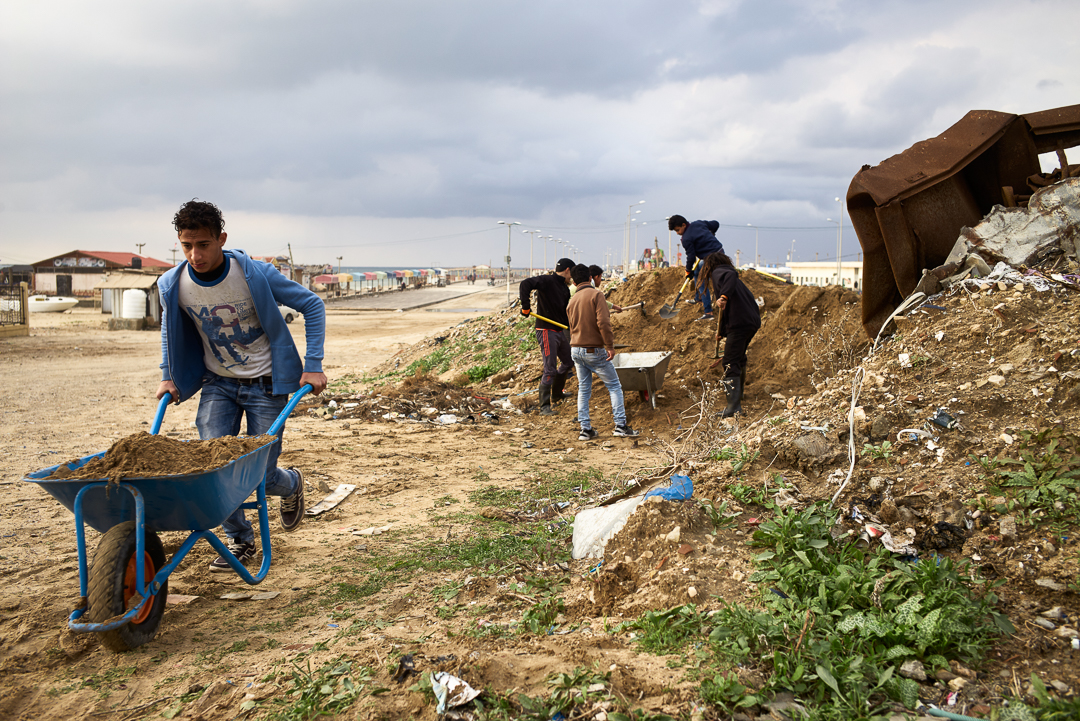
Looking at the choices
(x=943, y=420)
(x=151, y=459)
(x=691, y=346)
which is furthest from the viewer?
(x=691, y=346)

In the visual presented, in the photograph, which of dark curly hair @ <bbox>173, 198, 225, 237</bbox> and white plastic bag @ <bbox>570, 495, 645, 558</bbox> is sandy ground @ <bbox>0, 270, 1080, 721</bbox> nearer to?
white plastic bag @ <bbox>570, 495, 645, 558</bbox>

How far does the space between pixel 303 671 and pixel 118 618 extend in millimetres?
732

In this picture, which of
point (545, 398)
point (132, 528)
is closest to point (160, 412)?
point (132, 528)

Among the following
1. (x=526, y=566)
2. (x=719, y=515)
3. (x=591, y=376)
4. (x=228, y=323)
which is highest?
(x=228, y=323)

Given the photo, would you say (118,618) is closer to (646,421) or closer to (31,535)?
(31,535)

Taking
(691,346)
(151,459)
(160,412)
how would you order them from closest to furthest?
(151,459) < (160,412) < (691,346)

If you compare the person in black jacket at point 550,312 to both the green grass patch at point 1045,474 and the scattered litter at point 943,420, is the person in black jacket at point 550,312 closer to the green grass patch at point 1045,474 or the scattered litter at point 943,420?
the scattered litter at point 943,420

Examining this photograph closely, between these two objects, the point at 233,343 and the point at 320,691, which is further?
the point at 233,343

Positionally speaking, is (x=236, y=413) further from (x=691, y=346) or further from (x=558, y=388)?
(x=691, y=346)

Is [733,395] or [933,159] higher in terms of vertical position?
[933,159]

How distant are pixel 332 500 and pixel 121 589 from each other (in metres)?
2.54

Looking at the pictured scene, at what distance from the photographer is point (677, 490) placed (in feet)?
11.8

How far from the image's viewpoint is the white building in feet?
180

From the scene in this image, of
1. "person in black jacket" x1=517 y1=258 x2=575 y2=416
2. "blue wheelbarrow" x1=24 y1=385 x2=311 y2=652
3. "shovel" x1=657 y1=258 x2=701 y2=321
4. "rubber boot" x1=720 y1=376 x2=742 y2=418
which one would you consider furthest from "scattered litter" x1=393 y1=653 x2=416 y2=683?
"shovel" x1=657 y1=258 x2=701 y2=321
